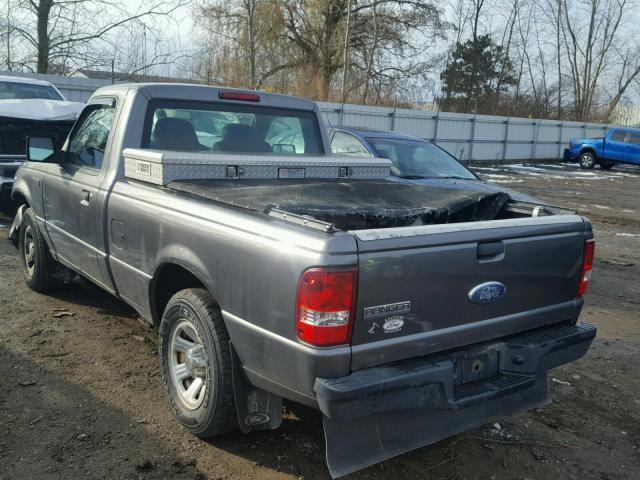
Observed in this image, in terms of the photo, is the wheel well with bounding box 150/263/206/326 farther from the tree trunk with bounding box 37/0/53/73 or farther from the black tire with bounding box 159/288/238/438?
the tree trunk with bounding box 37/0/53/73

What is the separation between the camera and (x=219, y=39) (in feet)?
83.7

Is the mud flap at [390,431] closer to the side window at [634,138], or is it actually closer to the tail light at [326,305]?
the tail light at [326,305]

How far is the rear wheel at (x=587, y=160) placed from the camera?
2752 cm

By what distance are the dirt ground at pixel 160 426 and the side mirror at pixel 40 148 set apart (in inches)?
53.0

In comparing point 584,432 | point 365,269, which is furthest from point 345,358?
point 584,432

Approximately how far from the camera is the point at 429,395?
111 inches

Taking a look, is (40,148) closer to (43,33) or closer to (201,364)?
(201,364)

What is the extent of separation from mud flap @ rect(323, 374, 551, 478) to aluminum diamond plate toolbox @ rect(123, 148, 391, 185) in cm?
188

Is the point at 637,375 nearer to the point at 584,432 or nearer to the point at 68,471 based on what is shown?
the point at 584,432

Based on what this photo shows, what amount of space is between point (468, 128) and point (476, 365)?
2457 centimetres

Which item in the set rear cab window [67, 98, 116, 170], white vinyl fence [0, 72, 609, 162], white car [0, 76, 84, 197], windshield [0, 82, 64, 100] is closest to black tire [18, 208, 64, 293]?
rear cab window [67, 98, 116, 170]

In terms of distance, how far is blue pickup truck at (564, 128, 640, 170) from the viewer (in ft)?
85.5

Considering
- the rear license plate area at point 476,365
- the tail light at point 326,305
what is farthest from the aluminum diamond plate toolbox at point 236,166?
the rear license plate area at point 476,365

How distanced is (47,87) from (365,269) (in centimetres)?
1065
